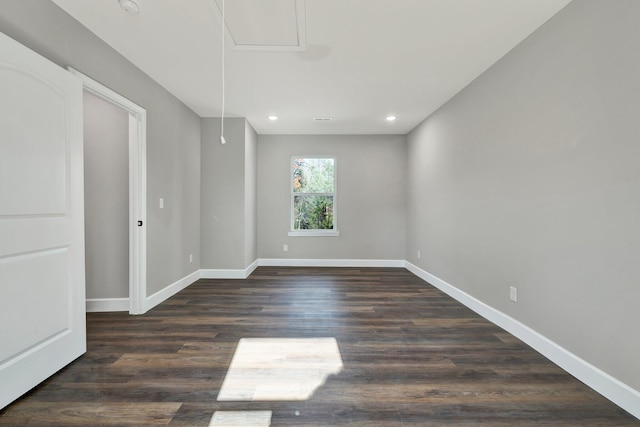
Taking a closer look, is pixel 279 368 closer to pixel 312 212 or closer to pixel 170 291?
pixel 170 291

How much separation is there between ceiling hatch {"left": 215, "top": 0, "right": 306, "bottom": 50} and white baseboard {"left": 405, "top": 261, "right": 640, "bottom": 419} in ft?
9.79

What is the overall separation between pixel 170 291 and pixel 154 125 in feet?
6.50

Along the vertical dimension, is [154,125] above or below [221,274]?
above

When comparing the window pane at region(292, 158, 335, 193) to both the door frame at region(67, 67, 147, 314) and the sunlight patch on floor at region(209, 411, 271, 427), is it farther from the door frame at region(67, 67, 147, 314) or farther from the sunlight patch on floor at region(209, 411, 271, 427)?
the sunlight patch on floor at region(209, 411, 271, 427)

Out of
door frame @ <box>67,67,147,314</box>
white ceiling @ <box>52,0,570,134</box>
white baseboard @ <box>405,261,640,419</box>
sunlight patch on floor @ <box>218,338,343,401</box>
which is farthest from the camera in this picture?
door frame @ <box>67,67,147,314</box>

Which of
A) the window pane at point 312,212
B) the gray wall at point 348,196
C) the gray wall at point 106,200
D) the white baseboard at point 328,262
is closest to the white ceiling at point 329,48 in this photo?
the gray wall at point 106,200

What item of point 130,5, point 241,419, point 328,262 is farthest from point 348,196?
point 241,419

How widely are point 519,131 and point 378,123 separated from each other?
2481mm

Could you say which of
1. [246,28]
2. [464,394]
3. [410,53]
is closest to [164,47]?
[246,28]

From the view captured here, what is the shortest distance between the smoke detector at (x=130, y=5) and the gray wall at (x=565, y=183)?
294 centimetres

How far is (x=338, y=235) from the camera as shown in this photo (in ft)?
17.8

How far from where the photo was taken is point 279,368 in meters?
1.96

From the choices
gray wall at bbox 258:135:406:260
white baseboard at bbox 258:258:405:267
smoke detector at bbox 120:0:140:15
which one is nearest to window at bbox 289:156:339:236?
gray wall at bbox 258:135:406:260

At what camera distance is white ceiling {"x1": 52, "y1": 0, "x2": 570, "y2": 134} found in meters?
1.99
